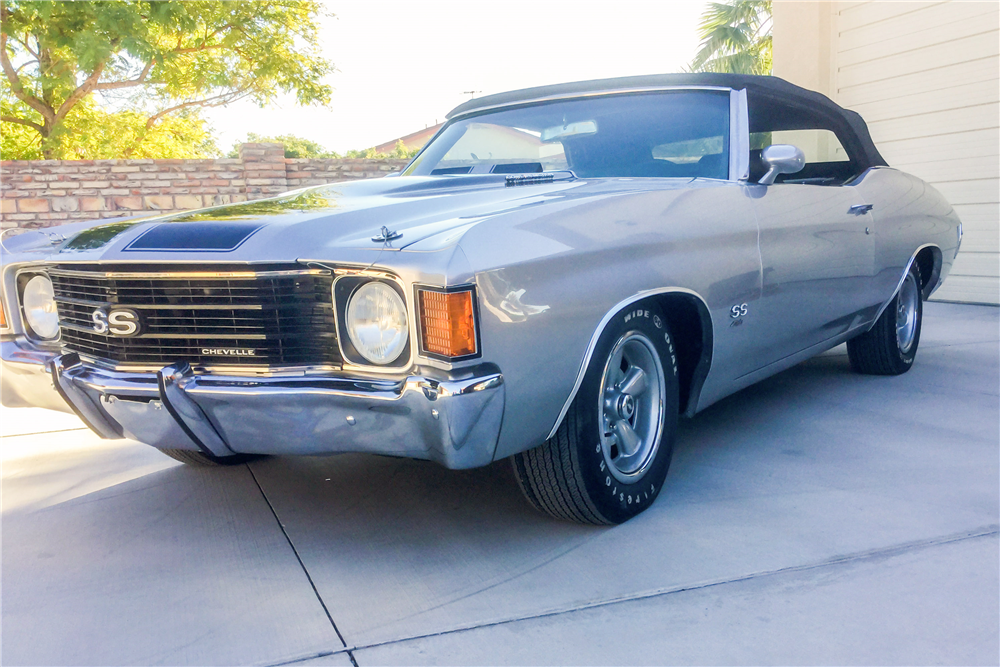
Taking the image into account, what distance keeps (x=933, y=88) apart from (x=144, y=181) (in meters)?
8.14

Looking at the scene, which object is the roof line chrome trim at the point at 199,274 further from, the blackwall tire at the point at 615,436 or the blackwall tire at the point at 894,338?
the blackwall tire at the point at 894,338

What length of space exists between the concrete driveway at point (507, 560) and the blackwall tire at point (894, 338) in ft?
2.88

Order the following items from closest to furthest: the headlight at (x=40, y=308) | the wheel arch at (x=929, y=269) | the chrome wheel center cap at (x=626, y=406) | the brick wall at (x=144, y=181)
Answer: the chrome wheel center cap at (x=626, y=406)
the headlight at (x=40, y=308)
the wheel arch at (x=929, y=269)
the brick wall at (x=144, y=181)

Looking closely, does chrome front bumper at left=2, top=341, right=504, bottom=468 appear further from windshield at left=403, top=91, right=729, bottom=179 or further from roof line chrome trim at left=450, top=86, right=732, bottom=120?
roof line chrome trim at left=450, top=86, right=732, bottom=120

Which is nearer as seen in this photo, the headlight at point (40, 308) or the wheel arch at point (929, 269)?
the headlight at point (40, 308)

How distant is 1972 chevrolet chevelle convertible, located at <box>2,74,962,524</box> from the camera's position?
2062 mm

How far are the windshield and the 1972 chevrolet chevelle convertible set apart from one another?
0.01 meters

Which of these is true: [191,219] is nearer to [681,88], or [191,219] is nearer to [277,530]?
[277,530]

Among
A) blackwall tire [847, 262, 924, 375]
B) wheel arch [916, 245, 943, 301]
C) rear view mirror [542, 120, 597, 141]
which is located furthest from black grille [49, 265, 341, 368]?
wheel arch [916, 245, 943, 301]

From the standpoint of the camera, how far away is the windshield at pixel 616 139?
317cm

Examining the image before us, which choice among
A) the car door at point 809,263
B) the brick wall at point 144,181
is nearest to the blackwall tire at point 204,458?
the car door at point 809,263

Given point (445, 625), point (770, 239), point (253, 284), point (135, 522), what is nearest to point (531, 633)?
point (445, 625)

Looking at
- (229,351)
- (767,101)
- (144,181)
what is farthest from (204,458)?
(144,181)

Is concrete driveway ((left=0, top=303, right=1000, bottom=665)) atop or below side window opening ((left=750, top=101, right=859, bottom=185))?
below
